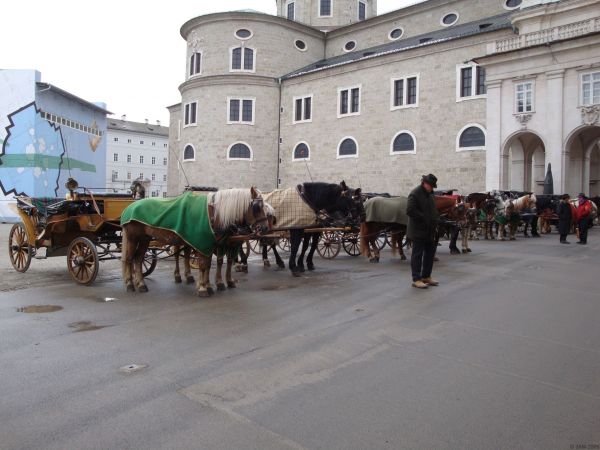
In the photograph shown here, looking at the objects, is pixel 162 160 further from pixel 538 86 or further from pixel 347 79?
pixel 538 86

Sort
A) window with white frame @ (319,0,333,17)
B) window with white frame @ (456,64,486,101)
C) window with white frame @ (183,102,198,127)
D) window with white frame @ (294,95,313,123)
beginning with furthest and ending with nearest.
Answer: window with white frame @ (319,0,333,17), window with white frame @ (183,102,198,127), window with white frame @ (294,95,313,123), window with white frame @ (456,64,486,101)

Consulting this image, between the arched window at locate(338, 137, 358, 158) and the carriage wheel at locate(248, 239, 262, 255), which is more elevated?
the arched window at locate(338, 137, 358, 158)

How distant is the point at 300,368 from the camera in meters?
4.27

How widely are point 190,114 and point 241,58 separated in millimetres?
7035

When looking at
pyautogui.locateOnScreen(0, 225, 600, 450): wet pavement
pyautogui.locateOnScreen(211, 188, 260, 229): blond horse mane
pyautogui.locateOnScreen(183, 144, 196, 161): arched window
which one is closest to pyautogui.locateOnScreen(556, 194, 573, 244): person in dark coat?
pyautogui.locateOnScreen(0, 225, 600, 450): wet pavement

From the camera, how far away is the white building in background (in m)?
79.2

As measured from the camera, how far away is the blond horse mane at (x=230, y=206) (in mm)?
7340

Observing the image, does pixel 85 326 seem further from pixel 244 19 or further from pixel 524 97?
pixel 244 19

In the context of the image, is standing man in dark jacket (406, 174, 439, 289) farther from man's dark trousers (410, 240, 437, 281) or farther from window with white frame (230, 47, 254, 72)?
window with white frame (230, 47, 254, 72)

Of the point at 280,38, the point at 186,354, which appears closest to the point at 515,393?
the point at 186,354

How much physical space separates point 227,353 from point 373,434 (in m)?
1.96

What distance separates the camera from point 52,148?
31.6 m

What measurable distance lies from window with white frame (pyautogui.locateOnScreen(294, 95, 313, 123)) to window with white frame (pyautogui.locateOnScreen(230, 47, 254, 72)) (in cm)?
521

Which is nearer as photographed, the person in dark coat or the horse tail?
the horse tail
